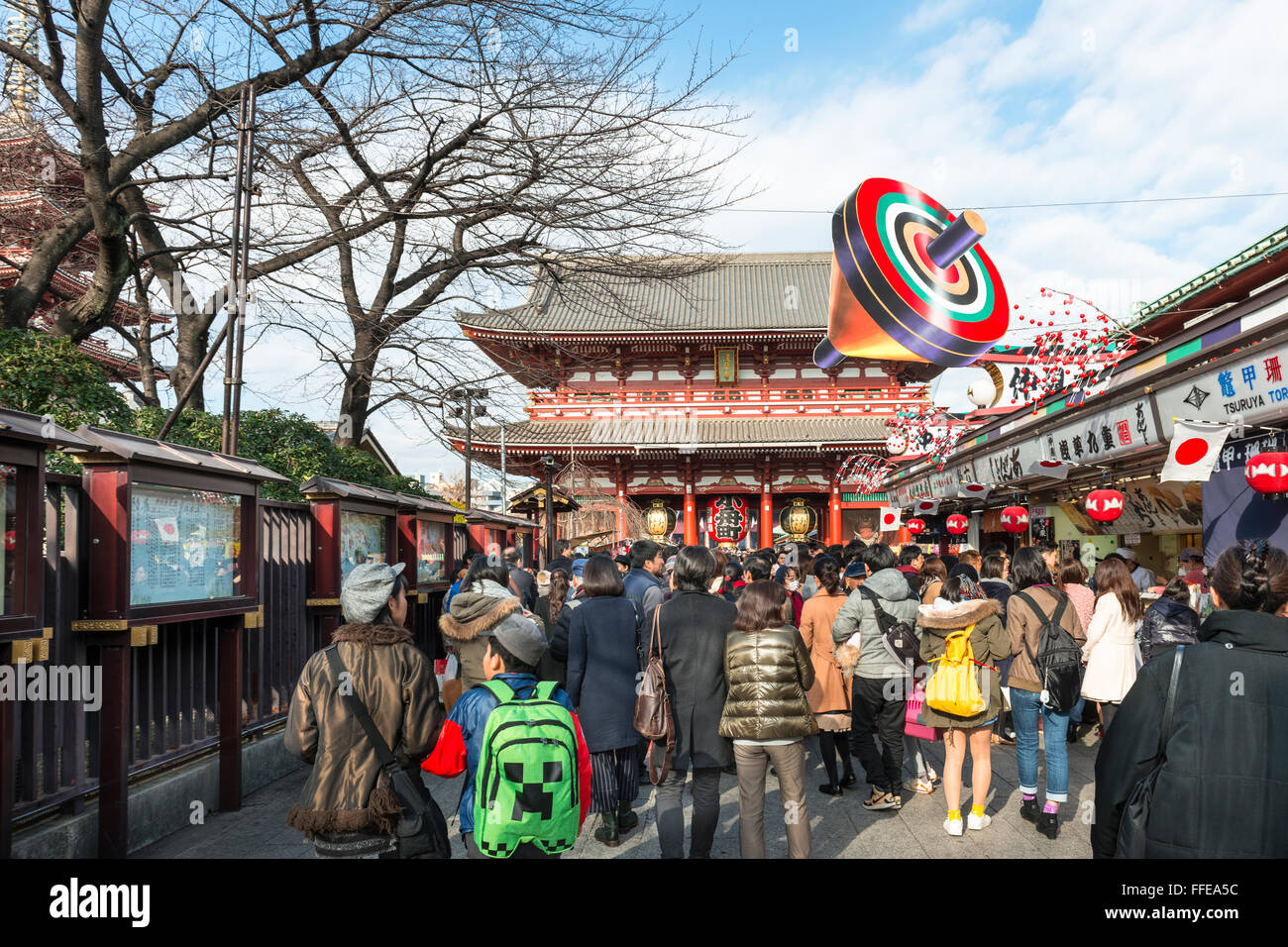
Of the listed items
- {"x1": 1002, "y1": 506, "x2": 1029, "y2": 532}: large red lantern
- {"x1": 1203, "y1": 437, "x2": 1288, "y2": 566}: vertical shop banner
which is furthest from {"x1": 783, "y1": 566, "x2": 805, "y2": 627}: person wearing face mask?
{"x1": 1002, "y1": 506, "x2": 1029, "y2": 532}: large red lantern

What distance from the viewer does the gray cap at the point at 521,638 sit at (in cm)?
331

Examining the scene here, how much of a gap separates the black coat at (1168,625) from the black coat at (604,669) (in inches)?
143

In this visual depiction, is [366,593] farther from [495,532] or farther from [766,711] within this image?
[495,532]

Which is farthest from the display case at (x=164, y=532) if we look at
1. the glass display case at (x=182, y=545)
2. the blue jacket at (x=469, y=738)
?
the blue jacket at (x=469, y=738)

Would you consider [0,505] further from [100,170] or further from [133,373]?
[133,373]

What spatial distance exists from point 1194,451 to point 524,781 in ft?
20.1

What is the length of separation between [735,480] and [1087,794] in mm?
18932

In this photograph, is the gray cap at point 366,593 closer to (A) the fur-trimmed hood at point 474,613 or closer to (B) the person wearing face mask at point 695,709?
→ (A) the fur-trimmed hood at point 474,613

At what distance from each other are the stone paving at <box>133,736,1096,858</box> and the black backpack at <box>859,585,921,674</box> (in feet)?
3.49

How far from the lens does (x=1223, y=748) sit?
2.31 m

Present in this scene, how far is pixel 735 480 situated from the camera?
2442cm

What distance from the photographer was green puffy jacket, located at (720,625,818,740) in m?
3.98

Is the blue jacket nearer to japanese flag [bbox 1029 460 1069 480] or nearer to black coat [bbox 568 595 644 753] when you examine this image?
black coat [bbox 568 595 644 753]

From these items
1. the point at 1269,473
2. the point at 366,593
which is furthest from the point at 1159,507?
the point at 366,593
